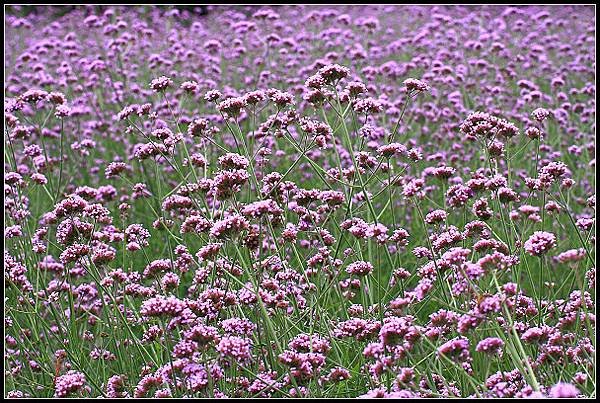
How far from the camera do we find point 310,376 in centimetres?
235

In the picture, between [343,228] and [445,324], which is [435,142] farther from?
[445,324]

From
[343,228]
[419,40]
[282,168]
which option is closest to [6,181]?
[343,228]

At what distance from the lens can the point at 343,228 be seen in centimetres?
304

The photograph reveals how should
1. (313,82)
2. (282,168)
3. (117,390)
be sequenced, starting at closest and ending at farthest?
(117,390) < (313,82) < (282,168)

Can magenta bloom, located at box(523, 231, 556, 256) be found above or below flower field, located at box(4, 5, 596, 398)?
above

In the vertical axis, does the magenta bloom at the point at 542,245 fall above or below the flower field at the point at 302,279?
above

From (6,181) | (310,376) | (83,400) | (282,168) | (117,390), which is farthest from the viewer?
(282,168)

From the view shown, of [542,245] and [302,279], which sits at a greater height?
[542,245]

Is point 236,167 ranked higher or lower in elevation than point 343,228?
higher

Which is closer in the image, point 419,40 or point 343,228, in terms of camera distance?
point 343,228

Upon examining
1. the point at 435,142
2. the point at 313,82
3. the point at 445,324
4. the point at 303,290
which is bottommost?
the point at 435,142

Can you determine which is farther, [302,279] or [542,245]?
[302,279]

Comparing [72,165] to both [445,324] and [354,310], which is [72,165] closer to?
[354,310]

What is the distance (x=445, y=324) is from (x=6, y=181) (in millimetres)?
2252
